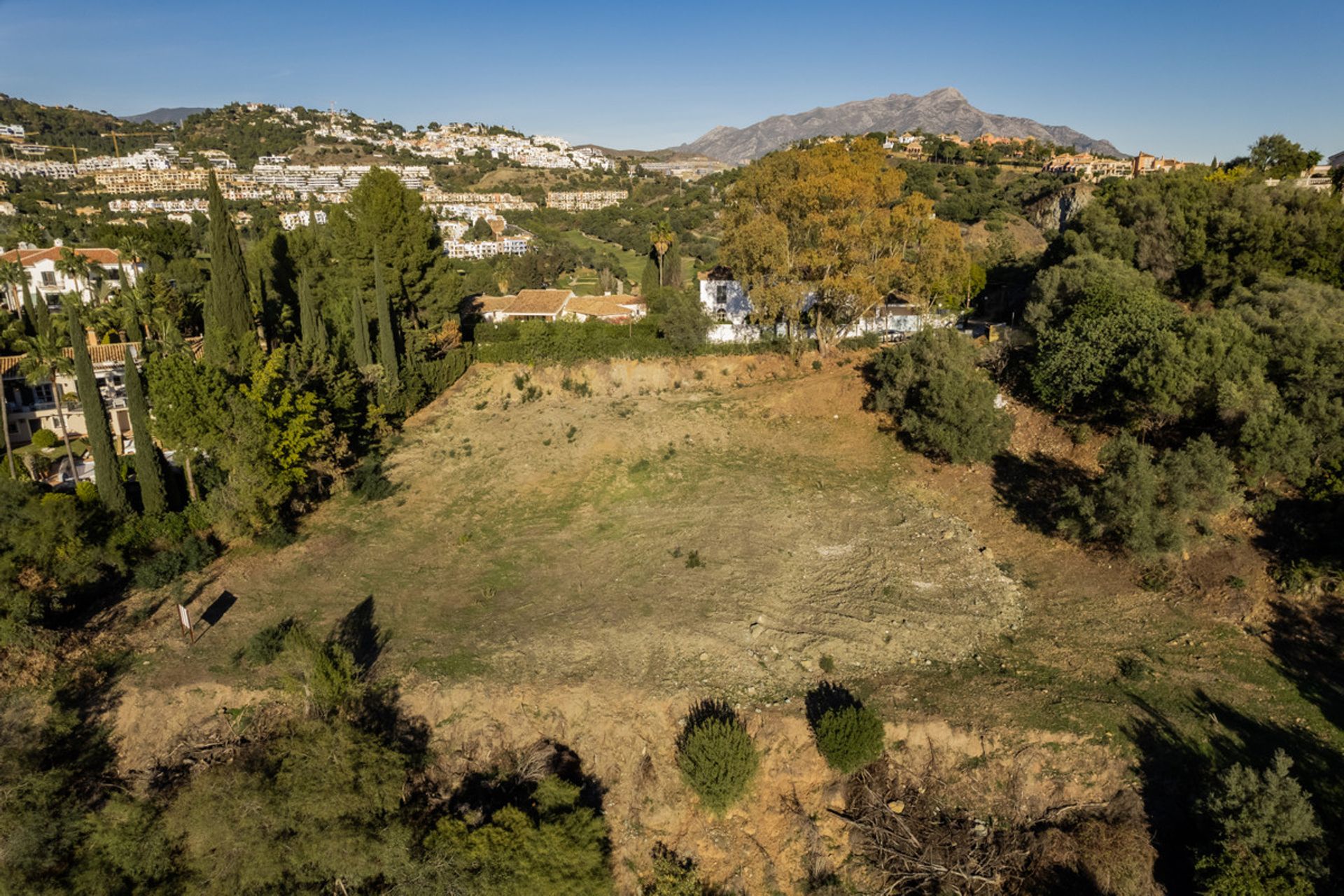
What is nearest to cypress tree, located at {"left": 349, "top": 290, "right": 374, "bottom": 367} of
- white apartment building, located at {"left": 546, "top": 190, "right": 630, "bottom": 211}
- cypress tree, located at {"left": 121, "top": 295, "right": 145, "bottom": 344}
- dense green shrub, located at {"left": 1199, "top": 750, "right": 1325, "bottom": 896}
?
cypress tree, located at {"left": 121, "top": 295, "right": 145, "bottom": 344}

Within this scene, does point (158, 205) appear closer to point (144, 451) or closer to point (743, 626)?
point (144, 451)

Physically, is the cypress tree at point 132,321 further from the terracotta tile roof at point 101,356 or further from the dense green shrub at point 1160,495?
the dense green shrub at point 1160,495

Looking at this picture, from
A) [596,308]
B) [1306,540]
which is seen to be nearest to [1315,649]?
[1306,540]

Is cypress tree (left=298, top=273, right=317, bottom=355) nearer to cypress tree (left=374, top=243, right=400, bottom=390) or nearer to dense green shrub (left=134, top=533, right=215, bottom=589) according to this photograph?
cypress tree (left=374, top=243, right=400, bottom=390)

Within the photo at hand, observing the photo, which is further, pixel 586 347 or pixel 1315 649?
pixel 586 347

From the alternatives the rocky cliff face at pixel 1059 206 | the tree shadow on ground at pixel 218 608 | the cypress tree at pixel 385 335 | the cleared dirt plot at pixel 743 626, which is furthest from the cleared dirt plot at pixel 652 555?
the rocky cliff face at pixel 1059 206
